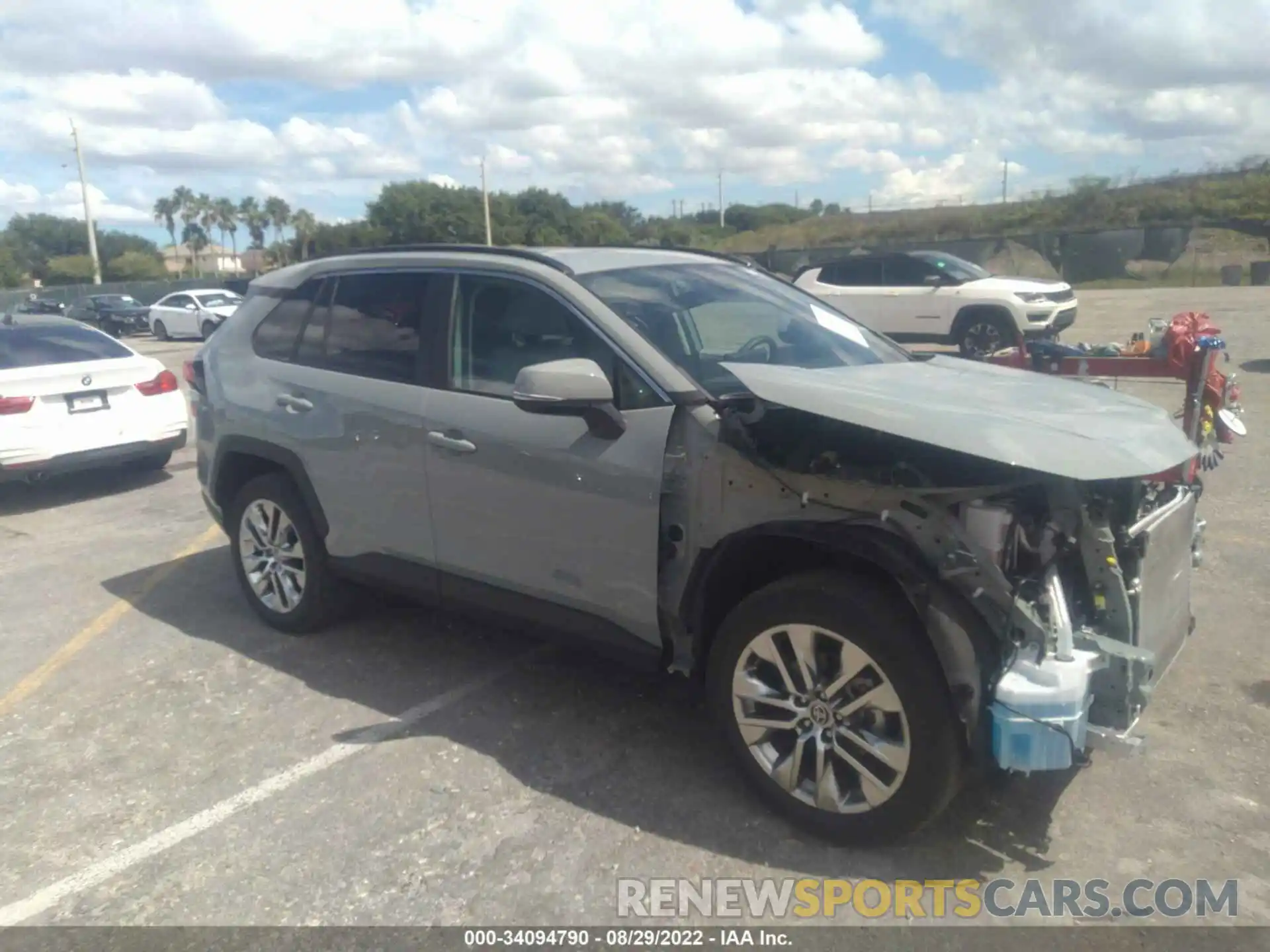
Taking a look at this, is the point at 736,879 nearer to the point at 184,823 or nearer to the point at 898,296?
the point at 184,823

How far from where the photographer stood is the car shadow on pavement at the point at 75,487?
8.78 metres

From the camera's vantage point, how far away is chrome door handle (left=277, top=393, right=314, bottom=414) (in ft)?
16.1

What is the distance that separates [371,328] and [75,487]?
6.04 meters

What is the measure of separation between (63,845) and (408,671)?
161cm

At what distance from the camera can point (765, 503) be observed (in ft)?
11.2

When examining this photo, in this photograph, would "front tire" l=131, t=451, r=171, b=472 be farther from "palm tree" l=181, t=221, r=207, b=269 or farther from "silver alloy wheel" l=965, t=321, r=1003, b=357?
"palm tree" l=181, t=221, r=207, b=269

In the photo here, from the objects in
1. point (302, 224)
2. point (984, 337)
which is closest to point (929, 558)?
point (984, 337)

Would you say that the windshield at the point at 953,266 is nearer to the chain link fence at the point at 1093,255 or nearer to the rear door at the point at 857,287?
the rear door at the point at 857,287

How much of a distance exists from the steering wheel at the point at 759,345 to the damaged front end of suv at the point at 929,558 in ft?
1.92

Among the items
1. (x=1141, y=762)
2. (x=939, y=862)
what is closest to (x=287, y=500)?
(x=939, y=862)

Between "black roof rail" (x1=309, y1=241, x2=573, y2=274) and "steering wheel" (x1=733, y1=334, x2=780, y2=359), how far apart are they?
754mm

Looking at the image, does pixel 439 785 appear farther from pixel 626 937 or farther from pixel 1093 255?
pixel 1093 255

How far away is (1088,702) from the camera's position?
10.0 ft

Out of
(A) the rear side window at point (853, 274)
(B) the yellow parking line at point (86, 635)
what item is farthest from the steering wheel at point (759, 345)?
(A) the rear side window at point (853, 274)
